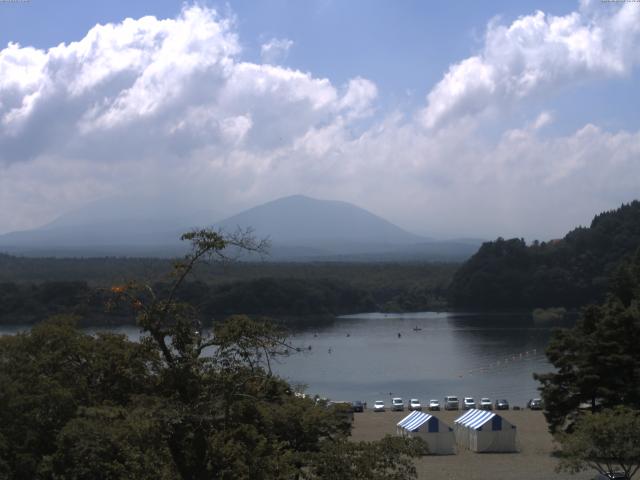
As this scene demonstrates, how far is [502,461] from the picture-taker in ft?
42.3

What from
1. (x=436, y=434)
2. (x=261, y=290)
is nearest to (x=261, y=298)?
(x=261, y=290)

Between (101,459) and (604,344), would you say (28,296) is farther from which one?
(101,459)

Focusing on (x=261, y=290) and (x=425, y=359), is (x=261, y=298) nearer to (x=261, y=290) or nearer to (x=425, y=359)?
(x=261, y=290)

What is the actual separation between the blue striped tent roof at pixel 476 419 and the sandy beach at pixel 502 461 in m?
0.43

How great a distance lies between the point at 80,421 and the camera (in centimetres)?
518

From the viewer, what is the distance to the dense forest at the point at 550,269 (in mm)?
47219

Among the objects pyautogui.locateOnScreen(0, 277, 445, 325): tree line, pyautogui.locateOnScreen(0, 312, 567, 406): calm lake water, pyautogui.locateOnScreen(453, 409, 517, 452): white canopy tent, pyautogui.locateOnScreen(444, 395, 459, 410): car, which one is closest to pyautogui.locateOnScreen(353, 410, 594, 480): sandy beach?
pyautogui.locateOnScreen(453, 409, 517, 452): white canopy tent

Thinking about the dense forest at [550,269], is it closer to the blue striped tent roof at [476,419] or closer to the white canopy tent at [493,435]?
the blue striped tent roof at [476,419]

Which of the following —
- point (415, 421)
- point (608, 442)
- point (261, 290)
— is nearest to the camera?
point (608, 442)

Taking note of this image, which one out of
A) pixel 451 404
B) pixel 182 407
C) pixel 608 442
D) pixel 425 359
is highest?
pixel 182 407

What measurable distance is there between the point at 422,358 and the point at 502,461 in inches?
738

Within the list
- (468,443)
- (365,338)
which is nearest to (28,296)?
(365,338)

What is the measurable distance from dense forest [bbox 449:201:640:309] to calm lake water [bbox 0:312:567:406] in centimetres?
312

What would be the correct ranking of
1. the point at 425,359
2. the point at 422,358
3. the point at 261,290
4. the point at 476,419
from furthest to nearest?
1. the point at 261,290
2. the point at 422,358
3. the point at 425,359
4. the point at 476,419
